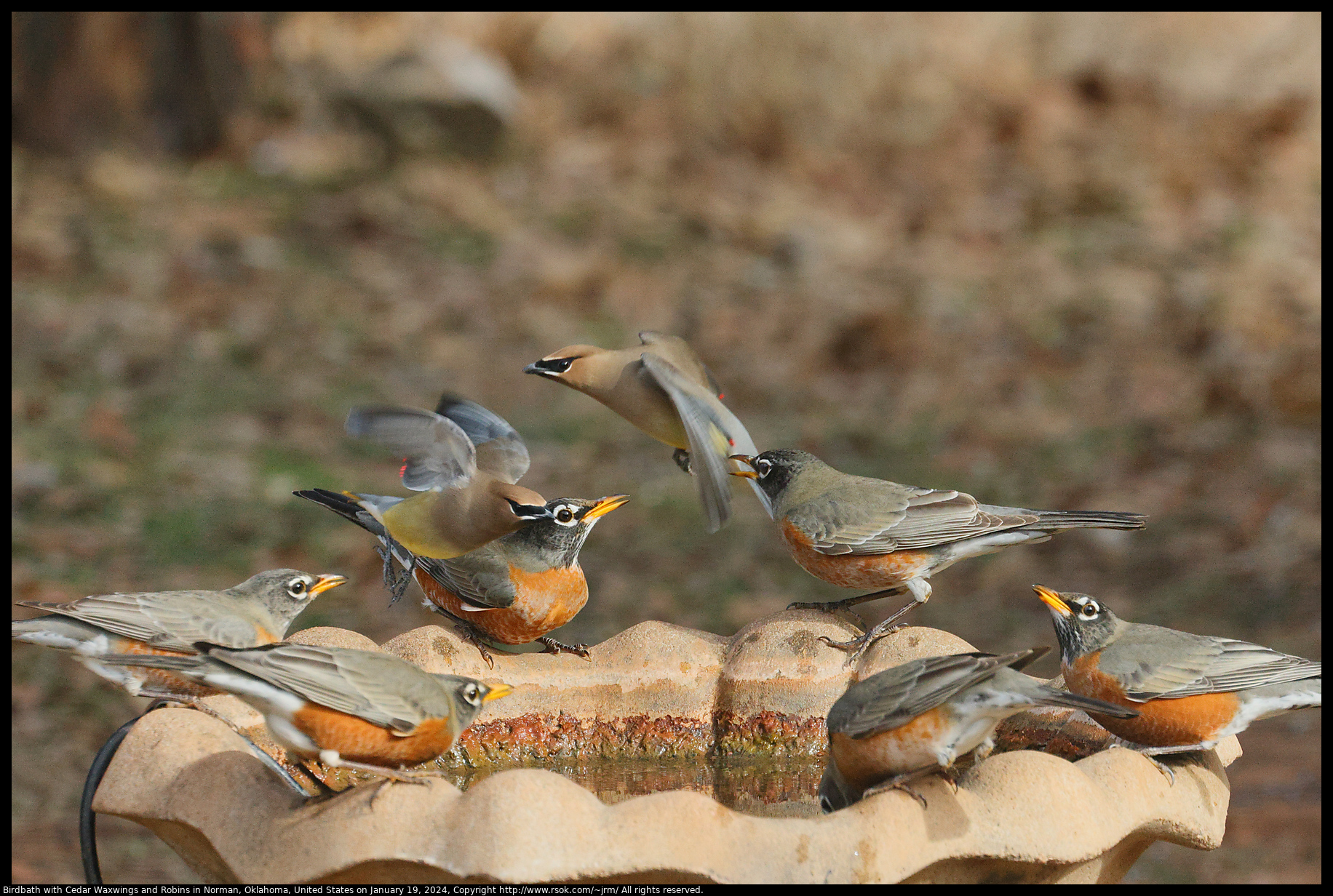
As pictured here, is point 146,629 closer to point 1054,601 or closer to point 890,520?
point 890,520

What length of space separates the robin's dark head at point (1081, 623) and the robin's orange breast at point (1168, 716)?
0.09m

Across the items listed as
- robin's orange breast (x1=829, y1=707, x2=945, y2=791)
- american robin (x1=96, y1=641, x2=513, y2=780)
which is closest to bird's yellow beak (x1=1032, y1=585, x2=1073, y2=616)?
robin's orange breast (x1=829, y1=707, x2=945, y2=791)

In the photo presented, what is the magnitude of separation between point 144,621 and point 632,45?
14330mm

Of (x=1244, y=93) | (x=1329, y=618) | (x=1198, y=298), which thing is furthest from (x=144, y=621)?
(x=1244, y=93)

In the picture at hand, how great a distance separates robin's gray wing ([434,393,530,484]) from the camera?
4.33 meters

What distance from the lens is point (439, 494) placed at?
3975 millimetres

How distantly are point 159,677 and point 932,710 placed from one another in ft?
6.79

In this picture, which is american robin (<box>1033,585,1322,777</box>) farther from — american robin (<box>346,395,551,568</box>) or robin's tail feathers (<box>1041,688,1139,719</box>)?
american robin (<box>346,395,551,568</box>)

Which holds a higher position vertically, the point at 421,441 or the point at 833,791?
the point at 421,441

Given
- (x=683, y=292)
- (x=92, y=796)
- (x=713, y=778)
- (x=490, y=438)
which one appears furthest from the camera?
(x=683, y=292)

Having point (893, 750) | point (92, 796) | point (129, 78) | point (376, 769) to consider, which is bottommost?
point (129, 78)

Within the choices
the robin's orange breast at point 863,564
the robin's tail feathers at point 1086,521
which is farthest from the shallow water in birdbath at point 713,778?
the robin's tail feathers at point 1086,521

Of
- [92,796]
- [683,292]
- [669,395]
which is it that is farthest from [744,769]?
[683,292]

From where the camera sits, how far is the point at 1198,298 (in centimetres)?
1253
